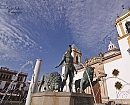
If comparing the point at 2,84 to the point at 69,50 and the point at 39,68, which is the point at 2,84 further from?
the point at 69,50

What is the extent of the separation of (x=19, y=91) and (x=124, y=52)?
3228cm

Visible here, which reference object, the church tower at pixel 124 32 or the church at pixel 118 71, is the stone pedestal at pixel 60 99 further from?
the church tower at pixel 124 32

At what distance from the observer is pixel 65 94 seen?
4906 millimetres

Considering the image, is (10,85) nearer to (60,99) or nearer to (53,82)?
(53,82)

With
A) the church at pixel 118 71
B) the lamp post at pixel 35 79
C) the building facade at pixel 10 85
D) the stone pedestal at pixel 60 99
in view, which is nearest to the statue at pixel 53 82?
the stone pedestal at pixel 60 99

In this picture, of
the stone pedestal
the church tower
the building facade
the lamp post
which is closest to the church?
the church tower

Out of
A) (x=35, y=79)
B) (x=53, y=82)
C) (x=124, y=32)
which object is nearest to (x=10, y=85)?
(x=35, y=79)

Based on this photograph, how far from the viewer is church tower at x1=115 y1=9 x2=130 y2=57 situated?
18.2 metres

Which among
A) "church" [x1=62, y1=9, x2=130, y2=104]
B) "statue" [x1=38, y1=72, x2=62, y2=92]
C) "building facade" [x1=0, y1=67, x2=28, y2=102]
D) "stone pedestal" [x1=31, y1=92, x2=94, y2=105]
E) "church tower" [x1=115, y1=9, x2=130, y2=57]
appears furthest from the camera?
"building facade" [x1=0, y1=67, x2=28, y2=102]

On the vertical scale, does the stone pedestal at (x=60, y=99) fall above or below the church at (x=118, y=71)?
below

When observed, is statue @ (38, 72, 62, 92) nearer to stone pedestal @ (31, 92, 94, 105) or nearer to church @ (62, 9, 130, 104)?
stone pedestal @ (31, 92, 94, 105)

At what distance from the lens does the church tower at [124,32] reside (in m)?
18.2

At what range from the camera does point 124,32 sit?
2002 cm

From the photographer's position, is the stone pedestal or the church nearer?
the stone pedestal
